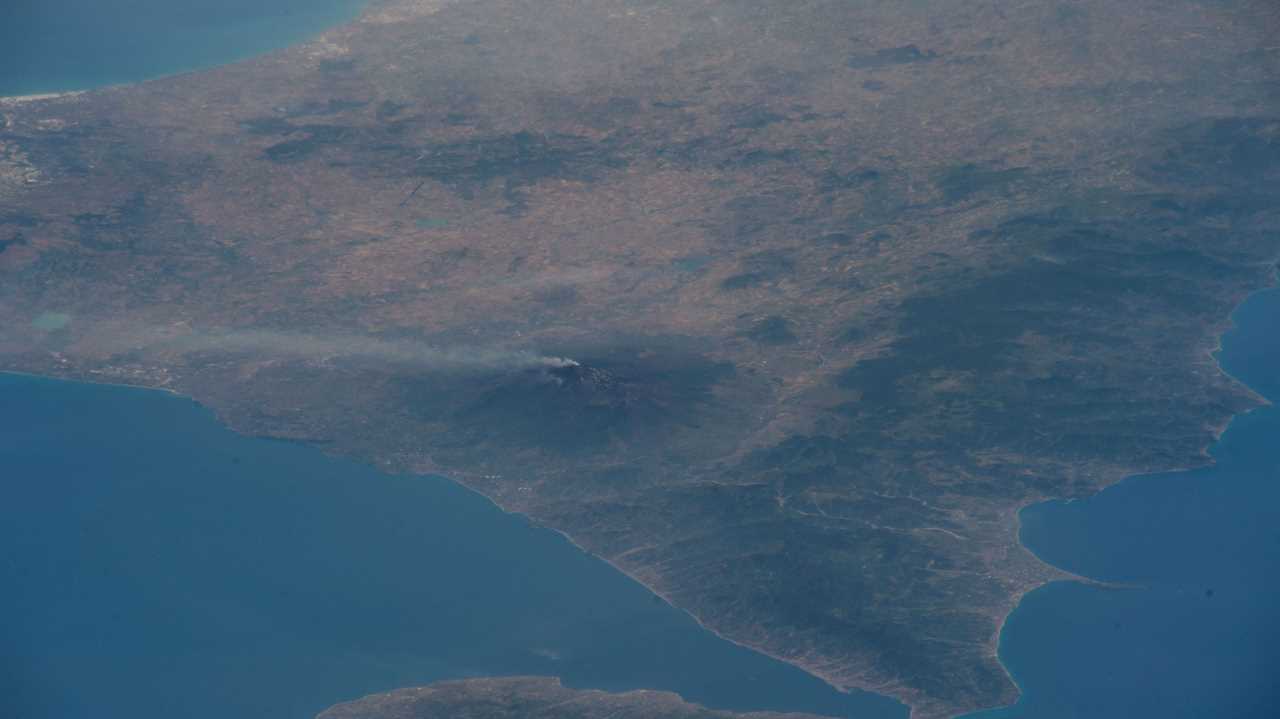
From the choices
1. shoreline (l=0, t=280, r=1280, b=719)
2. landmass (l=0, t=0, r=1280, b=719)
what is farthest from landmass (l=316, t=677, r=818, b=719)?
landmass (l=0, t=0, r=1280, b=719)

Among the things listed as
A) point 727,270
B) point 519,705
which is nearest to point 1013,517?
point 727,270

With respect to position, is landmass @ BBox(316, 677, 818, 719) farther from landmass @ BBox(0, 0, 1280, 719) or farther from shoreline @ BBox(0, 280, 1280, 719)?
landmass @ BBox(0, 0, 1280, 719)

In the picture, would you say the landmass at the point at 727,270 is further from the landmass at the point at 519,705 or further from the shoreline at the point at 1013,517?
the landmass at the point at 519,705

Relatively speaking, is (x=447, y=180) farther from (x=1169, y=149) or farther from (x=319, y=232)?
(x=1169, y=149)

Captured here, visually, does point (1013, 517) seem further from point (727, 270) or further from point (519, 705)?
point (519, 705)

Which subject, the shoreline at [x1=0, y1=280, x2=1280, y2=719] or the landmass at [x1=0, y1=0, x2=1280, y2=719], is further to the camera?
the landmass at [x1=0, y1=0, x2=1280, y2=719]

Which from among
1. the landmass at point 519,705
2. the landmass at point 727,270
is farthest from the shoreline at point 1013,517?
the landmass at point 519,705

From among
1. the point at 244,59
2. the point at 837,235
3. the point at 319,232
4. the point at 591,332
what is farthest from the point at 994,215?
the point at 244,59
